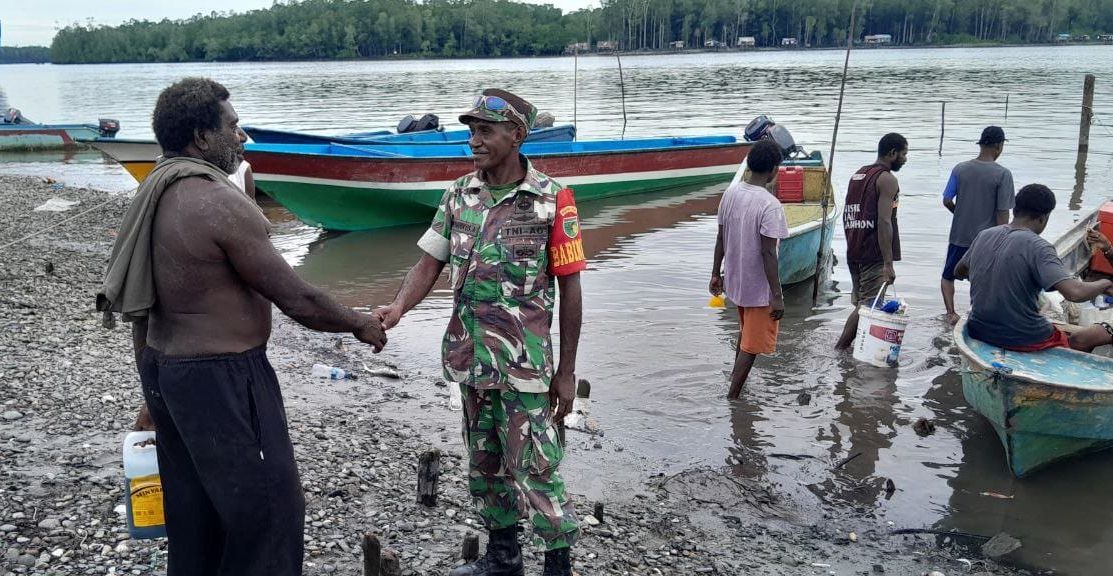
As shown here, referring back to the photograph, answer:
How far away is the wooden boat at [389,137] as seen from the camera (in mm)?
16156

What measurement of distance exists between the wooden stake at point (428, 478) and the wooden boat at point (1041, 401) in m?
3.52

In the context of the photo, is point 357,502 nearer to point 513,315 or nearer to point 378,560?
point 378,560

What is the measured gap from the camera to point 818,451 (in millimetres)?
6449

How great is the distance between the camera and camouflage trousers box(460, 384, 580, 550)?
12.1ft

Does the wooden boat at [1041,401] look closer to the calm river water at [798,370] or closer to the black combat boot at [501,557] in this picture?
the calm river water at [798,370]

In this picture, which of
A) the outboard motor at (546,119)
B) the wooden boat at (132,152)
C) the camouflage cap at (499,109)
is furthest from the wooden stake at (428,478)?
the wooden boat at (132,152)

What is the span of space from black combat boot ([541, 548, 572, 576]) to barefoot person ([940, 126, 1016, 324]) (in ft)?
20.4

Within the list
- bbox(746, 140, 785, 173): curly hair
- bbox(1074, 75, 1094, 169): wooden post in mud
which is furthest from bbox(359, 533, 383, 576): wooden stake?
bbox(1074, 75, 1094, 169): wooden post in mud

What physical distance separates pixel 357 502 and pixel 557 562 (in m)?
1.47

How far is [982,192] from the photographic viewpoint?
8.41 meters

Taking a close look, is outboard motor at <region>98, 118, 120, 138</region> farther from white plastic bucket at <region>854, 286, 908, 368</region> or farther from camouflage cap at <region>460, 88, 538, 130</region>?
camouflage cap at <region>460, 88, 538, 130</region>

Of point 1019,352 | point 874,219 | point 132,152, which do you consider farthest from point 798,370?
point 132,152

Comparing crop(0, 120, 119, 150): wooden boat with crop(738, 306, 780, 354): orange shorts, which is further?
crop(0, 120, 119, 150): wooden boat

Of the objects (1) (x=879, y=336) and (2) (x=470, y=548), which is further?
(1) (x=879, y=336)
